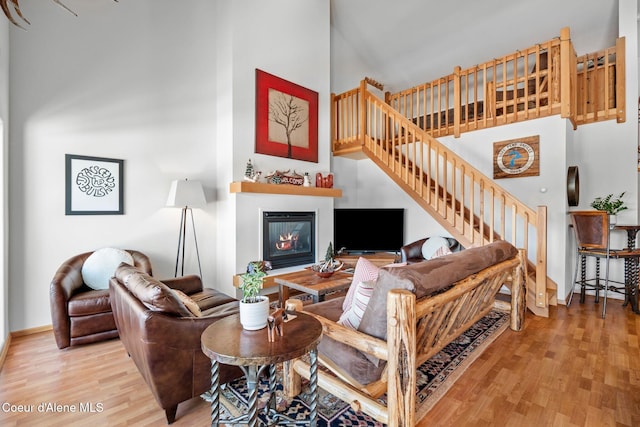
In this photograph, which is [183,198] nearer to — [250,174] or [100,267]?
[250,174]

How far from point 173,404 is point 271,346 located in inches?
35.5

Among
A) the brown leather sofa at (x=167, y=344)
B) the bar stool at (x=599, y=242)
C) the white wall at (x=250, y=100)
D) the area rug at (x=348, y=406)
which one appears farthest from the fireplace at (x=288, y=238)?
the bar stool at (x=599, y=242)

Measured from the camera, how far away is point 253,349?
4.03 ft

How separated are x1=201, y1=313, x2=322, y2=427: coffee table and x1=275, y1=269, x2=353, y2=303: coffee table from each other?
1285mm

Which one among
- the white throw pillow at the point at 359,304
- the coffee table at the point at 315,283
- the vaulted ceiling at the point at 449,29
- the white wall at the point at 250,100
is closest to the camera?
the white throw pillow at the point at 359,304

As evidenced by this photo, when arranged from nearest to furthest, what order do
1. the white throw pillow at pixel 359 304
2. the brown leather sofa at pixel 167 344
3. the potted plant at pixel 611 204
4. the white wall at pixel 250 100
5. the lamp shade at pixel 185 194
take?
the brown leather sofa at pixel 167 344
the white throw pillow at pixel 359 304
the lamp shade at pixel 185 194
the potted plant at pixel 611 204
the white wall at pixel 250 100

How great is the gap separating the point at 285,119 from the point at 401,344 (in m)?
3.84

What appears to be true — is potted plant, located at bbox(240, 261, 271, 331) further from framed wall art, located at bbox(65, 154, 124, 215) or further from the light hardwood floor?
framed wall art, located at bbox(65, 154, 124, 215)

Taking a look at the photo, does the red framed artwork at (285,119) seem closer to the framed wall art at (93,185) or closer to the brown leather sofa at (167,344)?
the framed wall art at (93,185)

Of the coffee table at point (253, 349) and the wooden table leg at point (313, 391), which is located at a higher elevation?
the coffee table at point (253, 349)

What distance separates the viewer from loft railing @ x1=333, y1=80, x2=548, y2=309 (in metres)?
3.46

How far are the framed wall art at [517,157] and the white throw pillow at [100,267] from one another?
197 inches

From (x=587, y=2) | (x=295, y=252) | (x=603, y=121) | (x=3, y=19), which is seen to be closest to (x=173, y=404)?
(x=295, y=252)

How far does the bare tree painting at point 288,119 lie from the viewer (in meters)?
4.38
